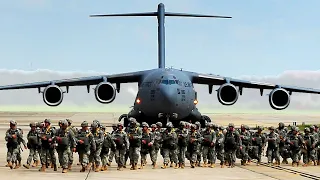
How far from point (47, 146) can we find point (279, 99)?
1516 centimetres

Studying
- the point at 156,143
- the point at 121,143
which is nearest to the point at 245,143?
the point at 156,143

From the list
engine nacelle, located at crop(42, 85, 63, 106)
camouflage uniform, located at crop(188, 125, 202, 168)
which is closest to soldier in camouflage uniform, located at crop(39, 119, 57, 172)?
camouflage uniform, located at crop(188, 125, 202, 168)

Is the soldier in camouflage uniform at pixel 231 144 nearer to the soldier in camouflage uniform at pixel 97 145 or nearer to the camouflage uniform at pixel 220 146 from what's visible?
the camouflage uniform at pixel 220 146

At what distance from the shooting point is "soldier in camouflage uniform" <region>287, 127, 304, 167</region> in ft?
47.1

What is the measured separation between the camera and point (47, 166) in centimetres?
1338

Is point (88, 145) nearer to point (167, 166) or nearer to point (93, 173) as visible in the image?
point (93, 173)

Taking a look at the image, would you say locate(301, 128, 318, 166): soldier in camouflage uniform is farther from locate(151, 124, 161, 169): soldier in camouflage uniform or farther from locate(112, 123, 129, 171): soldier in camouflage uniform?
locate(112, 123, 129, 171): soldier in camouflage uniform

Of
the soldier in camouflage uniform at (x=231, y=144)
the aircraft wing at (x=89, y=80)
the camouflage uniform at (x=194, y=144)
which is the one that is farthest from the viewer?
the aircraft wing at (x=89, y=80)

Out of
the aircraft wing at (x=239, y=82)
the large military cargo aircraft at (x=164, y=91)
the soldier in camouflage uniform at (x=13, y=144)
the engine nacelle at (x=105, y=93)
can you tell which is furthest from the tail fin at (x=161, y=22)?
the soldier in camouflage uniform at (x=13, y=144)

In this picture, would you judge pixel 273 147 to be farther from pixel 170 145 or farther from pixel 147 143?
pixel 147 143

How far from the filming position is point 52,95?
25766 millimetres

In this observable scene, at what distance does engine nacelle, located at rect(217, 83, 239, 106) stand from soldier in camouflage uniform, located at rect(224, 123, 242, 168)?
10702 mm

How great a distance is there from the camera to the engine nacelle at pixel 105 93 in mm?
24906

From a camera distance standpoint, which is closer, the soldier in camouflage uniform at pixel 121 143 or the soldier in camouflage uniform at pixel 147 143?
the soldier in camouflage uniform at pixel 121 143
